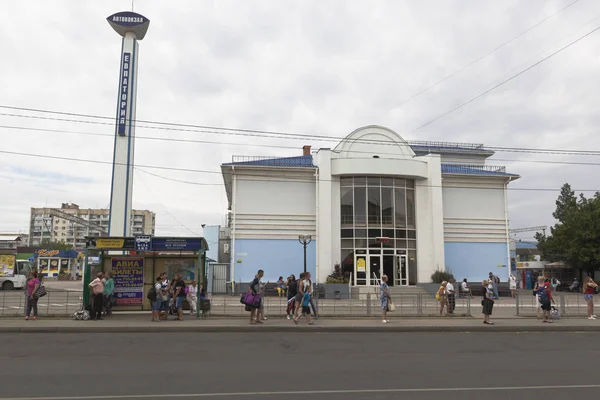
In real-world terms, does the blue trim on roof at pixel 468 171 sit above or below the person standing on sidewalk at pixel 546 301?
above

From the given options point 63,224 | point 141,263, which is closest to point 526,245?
point 141,263

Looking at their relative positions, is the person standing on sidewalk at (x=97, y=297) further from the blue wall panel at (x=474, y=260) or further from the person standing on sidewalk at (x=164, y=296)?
the blue wall panel at (x=474, y=260)

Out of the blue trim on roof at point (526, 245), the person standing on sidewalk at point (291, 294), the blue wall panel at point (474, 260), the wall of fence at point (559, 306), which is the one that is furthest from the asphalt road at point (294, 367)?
the blue trim on roof at point (526, 245)

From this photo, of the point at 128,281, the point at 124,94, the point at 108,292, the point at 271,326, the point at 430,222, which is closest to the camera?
the point at 271,326

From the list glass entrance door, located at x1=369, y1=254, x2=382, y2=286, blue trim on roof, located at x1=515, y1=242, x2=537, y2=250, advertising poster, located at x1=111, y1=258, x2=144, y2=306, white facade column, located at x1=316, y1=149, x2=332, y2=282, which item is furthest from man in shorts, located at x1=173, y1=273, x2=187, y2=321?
blue trim on roof, located at x1=515, y1=242, x2=537, y2=250

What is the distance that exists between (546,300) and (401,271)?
60.9ft

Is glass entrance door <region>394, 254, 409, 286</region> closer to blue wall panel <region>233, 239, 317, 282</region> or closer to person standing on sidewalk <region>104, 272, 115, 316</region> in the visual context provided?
blue wall panel <region>233, 239, 317, 282</region>

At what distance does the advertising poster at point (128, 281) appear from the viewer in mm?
19359

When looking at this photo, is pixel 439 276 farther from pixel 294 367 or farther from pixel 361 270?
pixel 294 367

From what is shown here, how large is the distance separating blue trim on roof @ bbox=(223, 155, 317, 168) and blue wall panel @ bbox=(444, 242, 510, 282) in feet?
41.3

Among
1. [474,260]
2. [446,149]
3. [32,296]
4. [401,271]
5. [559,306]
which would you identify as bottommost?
[559,306]

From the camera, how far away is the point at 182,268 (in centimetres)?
2023

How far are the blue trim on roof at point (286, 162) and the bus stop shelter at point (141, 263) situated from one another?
16.5 metres

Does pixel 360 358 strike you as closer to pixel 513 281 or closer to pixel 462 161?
pixel 513 281
